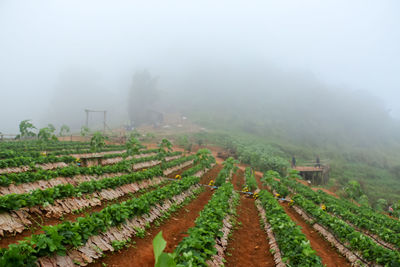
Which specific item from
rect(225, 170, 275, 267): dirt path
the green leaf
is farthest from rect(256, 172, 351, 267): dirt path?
the green leaf

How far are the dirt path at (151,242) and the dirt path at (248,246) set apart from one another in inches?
73.5

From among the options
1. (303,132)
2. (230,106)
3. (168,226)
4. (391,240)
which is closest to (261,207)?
(391,240)

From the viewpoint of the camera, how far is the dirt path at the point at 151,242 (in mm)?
5703

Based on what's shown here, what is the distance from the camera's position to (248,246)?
8.48m

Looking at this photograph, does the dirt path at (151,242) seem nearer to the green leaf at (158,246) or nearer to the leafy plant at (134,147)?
the green leaf at (158,246)

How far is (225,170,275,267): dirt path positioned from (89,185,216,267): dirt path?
187cm

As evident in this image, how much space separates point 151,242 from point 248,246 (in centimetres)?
373

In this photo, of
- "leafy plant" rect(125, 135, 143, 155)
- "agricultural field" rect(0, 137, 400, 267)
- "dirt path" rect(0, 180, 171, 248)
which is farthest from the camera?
"leafy plant" rect(125, 135, 143, 155)

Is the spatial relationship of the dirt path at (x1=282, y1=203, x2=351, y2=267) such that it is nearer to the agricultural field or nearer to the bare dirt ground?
the agricultural field

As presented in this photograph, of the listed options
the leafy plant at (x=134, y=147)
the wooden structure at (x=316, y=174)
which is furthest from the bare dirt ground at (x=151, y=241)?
the wooden structure at (x=316, y=174)

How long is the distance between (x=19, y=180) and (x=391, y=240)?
1685cm

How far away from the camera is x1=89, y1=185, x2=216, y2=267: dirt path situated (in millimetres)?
5703

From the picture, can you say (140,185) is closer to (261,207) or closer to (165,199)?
(165,199)

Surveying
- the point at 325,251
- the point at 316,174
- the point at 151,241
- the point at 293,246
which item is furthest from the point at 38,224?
the point at 316,174
